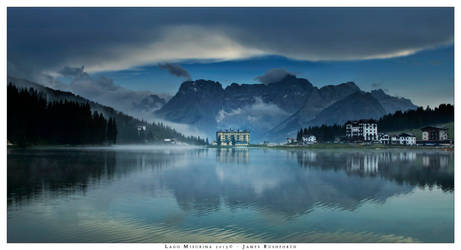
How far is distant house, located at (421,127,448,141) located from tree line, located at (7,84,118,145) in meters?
142

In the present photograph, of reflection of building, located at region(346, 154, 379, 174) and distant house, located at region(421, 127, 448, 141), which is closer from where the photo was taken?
reflection of building, located at region(346, 154, 379, 174)

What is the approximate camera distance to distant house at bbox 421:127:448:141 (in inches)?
5615

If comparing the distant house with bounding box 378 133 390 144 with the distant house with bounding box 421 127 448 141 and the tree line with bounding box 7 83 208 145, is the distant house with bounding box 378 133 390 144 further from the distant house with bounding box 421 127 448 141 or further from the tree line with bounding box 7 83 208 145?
the tree line with bounding box 7 83 208 145

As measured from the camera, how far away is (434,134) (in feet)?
491

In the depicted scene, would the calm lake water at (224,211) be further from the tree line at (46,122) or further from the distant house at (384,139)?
the distant house at (384,139)

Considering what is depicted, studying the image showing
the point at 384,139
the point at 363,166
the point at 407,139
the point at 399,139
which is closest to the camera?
the point at 363,166

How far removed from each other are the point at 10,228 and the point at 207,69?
61794mm

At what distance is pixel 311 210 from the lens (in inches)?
1010

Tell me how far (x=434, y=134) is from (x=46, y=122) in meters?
147

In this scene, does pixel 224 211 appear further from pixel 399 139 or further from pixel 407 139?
pixel 399 139

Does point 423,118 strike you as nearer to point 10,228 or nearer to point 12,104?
point 12,104

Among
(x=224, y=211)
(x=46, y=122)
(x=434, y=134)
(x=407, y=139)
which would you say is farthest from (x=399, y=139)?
(x=224, y=211)

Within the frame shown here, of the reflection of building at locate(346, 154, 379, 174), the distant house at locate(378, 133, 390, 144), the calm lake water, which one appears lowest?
the reflection of building at locate(346, 154, 379, 174)

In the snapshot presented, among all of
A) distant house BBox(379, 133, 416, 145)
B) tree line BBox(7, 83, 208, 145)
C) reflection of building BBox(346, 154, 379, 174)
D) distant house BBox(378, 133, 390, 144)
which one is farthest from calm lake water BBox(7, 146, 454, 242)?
distant house BBox(378, 133, 390, 144)
